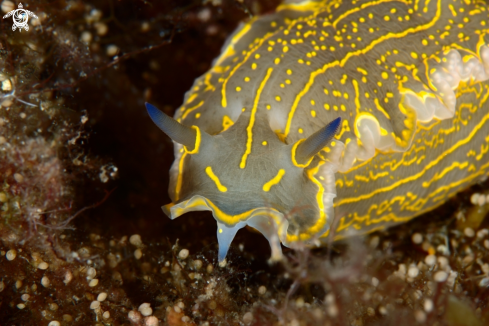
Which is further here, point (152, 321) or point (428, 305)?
point (152, 321)

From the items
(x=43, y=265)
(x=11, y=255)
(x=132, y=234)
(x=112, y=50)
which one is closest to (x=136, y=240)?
(x=132, y=234)

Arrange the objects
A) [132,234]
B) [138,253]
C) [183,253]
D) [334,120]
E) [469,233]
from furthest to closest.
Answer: [469,233]
[132,234]
[138,253]
[183,253]
[334,120]

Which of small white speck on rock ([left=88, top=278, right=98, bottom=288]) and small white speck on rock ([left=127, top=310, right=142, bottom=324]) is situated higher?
small white speck on rock ([left=88, top=278, right=98, bottom=288])

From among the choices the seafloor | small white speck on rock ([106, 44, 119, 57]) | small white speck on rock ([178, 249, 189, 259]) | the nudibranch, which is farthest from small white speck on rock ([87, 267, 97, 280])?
small white speck on rock ([106, 44, 119, 57])

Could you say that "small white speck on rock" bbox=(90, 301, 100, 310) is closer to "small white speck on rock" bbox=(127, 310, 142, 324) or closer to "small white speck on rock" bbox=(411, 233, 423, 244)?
"small white speck on rock" bbox=(127, 310, 142, 324)

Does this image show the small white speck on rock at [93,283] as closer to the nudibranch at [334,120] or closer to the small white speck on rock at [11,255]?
the small white speck on rock at [11,255]

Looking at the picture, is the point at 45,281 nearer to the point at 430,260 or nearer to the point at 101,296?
the point at 101,296
